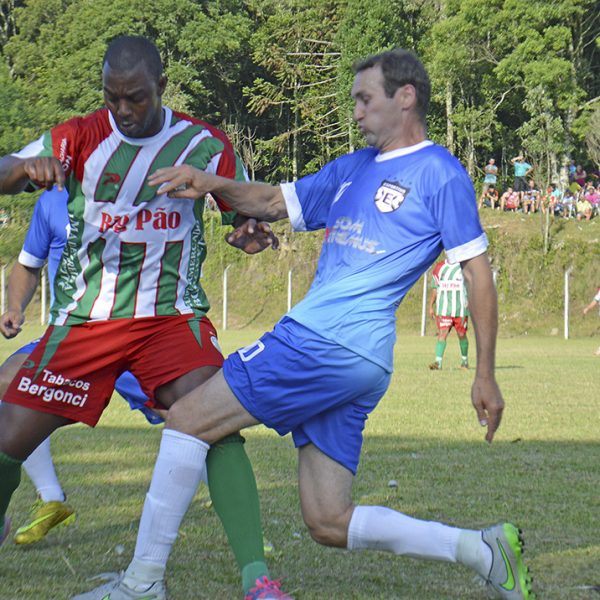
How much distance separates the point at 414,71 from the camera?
468 cm

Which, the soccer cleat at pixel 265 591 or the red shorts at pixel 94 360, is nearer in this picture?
the soccer cleat at pixel 265 591

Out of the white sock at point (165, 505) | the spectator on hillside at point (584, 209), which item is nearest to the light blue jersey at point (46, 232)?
the white sock at point (165, 505)

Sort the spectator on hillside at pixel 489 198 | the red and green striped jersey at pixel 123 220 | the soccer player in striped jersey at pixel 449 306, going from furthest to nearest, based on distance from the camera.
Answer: the spectator on hillside at pixel 489 198, the soccer player in striped jersey at pixel 449 306, the red and green striped jersey at pixel 123 220

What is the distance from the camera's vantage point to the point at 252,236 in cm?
514

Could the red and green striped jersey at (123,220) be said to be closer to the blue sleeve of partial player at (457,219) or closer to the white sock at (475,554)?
the blue sleeve of partial player at (457,219)

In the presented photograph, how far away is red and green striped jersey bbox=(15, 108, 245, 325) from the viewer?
4.95 metres

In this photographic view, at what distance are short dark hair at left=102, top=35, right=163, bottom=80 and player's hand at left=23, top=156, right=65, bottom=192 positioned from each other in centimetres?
45

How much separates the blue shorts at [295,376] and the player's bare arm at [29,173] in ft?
3.25

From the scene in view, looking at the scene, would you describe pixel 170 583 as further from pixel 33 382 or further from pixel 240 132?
pixel 240 132

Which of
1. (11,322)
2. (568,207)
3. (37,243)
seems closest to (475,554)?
(11,322)

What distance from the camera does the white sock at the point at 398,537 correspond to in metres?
4.61

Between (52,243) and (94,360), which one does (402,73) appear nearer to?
(94,360)

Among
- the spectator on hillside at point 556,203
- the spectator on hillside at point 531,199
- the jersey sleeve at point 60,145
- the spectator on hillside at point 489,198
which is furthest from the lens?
the spectator on hillside at point 489,198

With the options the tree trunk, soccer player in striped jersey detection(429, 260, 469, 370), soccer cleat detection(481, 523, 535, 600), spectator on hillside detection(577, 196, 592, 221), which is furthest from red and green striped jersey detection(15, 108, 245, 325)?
the tree trunk
